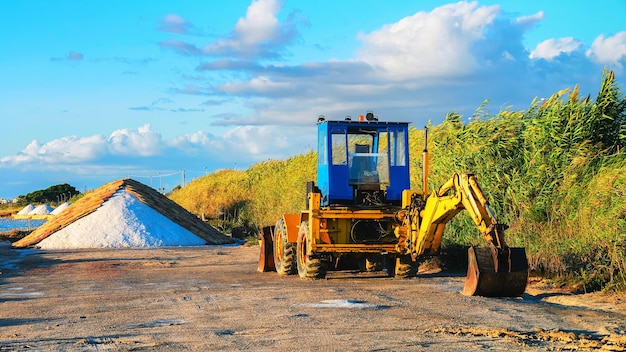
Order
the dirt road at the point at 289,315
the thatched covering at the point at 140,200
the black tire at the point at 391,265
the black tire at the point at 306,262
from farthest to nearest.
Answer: the thatched covering at the point at 140,200 < the black tire at the point at 391,265 < the black tire at the point at 306,262 < the dirt road at the point at 289,315

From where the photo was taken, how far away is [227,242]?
3406 centimetres

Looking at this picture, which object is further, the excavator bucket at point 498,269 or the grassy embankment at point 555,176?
the grassy embankment at point 555,176

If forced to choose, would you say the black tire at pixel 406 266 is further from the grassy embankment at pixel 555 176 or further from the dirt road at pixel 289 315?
the grassy embankment at pixel 555 176

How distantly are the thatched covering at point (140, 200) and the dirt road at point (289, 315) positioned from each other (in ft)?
49.8

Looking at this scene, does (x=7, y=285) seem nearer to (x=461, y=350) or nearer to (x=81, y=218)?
(x=461, y=350)

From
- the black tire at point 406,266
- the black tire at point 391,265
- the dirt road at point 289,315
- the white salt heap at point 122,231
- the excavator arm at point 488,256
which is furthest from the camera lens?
the white salt heap at point 122,231

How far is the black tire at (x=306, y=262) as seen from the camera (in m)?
16.6

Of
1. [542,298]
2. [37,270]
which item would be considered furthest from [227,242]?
[542,298]

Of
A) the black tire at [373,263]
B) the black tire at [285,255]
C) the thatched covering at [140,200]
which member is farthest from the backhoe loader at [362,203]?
the thatched covering at [140,200]

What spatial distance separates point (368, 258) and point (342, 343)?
379 inches

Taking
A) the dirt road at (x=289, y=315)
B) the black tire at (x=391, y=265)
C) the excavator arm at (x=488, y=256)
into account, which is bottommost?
the dirt road at (x=289, y=315)

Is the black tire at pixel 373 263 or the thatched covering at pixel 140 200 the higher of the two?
the thatched covering at pixel 140 200

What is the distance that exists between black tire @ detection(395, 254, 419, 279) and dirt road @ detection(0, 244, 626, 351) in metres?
0.38

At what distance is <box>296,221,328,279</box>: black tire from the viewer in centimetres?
1661
